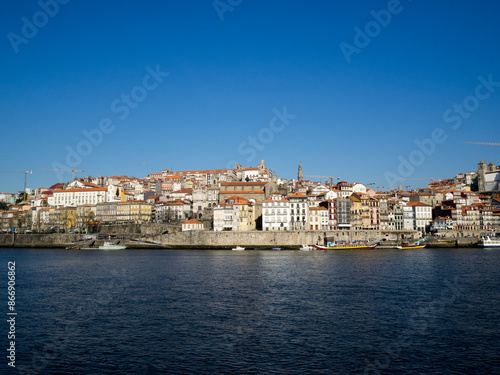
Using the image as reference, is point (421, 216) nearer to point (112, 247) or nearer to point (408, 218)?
point (408, 218)

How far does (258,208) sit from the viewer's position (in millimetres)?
87812

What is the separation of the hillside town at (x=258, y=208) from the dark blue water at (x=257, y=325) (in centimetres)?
4697

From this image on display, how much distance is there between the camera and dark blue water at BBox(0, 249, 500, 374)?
563 inches

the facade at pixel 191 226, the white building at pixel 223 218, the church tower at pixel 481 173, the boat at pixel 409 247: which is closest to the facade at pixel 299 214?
the white building at pixel 223 218

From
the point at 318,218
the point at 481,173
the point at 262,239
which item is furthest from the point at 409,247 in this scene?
the point at 481,173

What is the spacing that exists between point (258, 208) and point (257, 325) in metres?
69.0

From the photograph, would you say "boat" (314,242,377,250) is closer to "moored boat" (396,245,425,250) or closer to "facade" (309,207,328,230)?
"moored boat" (396,245,425,250)

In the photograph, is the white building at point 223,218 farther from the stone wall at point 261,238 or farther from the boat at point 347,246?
the boat at point 347,246

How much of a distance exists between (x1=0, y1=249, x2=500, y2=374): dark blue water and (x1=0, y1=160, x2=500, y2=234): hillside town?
47.0 metres

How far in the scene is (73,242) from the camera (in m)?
85.2

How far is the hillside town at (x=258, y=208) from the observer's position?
80.6 metres

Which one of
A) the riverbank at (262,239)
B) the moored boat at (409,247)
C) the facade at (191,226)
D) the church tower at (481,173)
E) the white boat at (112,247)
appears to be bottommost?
the moored boat at (409,247)

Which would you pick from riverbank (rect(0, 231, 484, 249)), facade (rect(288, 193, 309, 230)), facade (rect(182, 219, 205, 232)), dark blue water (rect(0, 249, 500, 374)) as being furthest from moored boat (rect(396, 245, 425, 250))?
dark blue water (rect(0, 249, 500, 374))

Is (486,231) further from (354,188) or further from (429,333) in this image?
(429,333)
